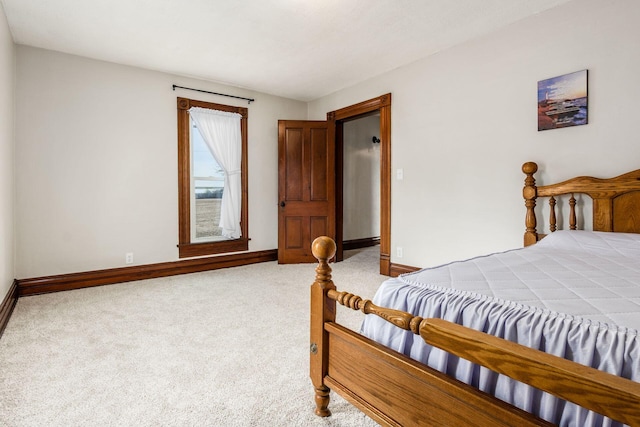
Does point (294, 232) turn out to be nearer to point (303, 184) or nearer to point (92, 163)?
point (303, 184)

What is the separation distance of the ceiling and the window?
25.7 inches

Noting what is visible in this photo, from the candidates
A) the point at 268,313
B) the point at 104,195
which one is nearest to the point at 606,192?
the point at 268,313

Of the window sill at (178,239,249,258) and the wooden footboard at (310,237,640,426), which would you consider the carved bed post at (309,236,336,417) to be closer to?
the wooden footboard at (310,237,640,426)

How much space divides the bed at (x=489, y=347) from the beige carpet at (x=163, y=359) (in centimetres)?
39

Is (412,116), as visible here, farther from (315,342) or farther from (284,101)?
(315,342)

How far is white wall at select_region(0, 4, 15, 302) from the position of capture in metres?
2.63

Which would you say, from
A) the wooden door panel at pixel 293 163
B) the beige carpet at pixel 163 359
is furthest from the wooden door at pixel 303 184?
the beige carpet at pixel 163 359

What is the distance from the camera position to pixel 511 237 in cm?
295

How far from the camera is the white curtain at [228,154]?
4410mm

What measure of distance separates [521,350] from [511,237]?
255 cm

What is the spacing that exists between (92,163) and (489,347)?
13.4 ft

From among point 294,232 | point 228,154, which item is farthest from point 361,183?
point 228,154

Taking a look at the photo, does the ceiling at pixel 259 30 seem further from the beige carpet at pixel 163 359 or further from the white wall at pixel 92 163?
the beige carpet at pixel 163 359

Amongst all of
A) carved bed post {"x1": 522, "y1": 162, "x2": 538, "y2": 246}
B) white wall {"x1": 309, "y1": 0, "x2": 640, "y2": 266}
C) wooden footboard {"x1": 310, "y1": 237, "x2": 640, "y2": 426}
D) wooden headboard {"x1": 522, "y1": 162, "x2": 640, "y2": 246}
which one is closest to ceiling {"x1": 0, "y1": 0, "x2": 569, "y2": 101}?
white wall {"x1": 309, "y1": 0, "x2": 640, "y2": 266}
